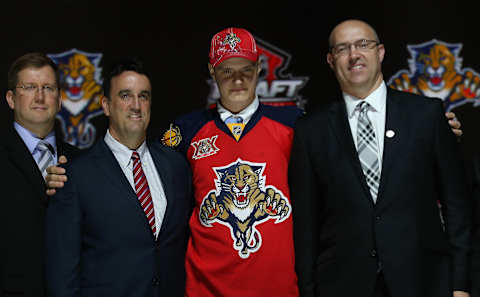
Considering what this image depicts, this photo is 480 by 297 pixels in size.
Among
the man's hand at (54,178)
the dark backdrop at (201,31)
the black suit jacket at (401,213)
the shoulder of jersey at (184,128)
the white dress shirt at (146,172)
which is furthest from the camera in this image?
the dark backdrop at (201,31)

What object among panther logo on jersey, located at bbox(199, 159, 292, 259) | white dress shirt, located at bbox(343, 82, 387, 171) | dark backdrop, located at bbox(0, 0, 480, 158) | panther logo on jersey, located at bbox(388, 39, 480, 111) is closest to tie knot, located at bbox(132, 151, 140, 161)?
panther logo on jersey, located at bbox(199, 159, 292, 259)

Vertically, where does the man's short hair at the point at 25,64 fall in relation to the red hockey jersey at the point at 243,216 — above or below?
above

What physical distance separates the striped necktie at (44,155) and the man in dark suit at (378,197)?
107 centimetres

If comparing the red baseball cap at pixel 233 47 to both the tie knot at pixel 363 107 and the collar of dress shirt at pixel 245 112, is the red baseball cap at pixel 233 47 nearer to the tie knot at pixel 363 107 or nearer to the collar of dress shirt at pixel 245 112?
the collar of dress shirt at pixel 245 112

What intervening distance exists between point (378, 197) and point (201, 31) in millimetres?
2247

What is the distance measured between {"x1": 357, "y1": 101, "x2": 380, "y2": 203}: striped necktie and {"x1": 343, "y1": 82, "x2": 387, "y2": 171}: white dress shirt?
0.02 metres

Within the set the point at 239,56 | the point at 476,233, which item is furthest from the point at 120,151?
Answer: the point at 476,233

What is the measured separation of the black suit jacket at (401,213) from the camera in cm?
176

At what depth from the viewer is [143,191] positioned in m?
1.96

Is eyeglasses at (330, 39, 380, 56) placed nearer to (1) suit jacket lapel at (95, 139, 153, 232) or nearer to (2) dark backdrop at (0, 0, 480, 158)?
(1) suit jacket lapel at (95, 139, 153, 232)

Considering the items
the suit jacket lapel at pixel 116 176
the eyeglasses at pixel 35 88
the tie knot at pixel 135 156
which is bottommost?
the suit jacket lapel at pixel 116 176

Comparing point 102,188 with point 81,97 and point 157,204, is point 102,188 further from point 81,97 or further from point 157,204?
point 81,97

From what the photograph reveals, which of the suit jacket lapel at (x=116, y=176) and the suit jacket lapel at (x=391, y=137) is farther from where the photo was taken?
the suit jacket lapel at (x=116, y=176)

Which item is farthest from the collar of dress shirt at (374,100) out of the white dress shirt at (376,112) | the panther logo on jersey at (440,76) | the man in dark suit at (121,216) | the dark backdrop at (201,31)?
the panther logo on jersey at (440,76)
